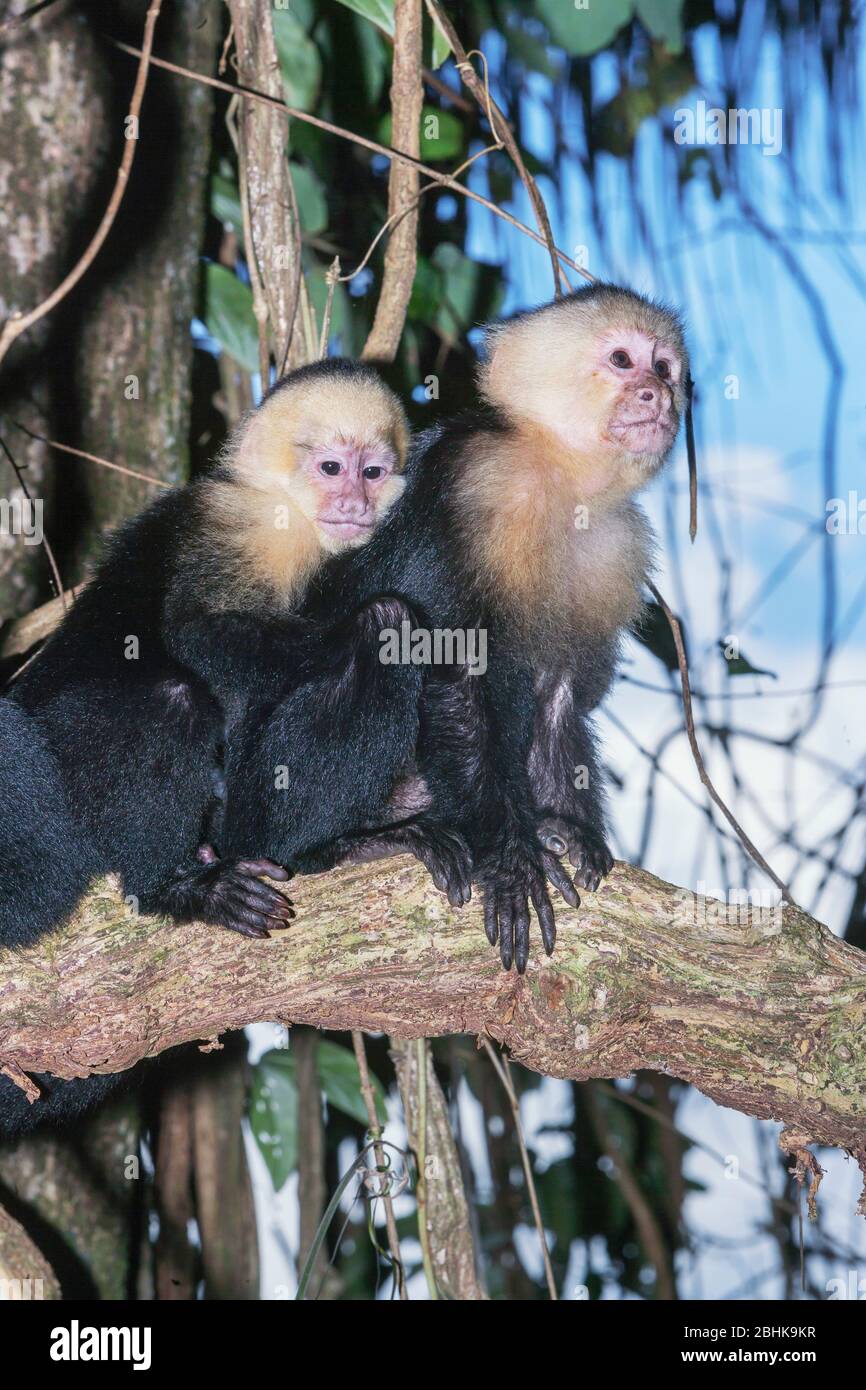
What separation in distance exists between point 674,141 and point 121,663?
10.1ft

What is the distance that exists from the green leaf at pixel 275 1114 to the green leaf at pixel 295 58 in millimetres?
3593

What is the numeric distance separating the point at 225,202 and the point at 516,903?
3.28 m

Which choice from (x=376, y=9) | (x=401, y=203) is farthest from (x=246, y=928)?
(x=376, y=9)

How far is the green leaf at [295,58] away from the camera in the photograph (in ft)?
14.8

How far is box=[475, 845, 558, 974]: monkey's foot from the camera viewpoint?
289cm

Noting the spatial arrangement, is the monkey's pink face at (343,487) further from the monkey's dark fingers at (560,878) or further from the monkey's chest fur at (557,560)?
the monkey's dark fingers at (560,878)

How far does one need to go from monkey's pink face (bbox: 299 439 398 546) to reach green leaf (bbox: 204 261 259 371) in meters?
1.35

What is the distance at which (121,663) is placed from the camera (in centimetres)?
322

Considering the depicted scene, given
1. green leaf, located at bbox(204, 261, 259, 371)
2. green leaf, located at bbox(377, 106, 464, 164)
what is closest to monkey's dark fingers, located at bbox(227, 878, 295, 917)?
green leaf, located at bbox(204, 261, 259, 371)

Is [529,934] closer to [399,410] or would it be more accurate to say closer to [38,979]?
[38,979]

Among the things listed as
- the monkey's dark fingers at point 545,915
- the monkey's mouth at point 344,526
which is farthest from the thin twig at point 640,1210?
the monkey's mouth at point 344,526

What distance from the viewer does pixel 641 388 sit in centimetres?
354

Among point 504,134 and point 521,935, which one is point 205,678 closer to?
point 521,935

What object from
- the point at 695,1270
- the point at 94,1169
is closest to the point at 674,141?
the point at 94,1169
